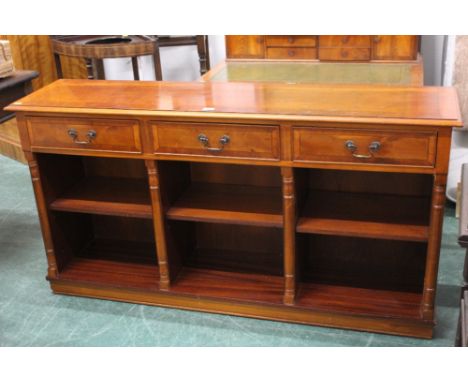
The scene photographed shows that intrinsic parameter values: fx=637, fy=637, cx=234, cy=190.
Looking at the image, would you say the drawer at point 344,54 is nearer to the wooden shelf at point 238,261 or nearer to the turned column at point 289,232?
the wooden shelf at point 238,261

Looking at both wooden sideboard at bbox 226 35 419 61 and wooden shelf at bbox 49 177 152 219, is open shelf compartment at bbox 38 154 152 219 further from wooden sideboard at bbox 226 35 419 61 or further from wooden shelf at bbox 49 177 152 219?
wooden sideboard at bbox 226 35 419 61

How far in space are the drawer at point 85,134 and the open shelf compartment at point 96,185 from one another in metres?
0.15

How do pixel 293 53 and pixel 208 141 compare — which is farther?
pixel 293 53

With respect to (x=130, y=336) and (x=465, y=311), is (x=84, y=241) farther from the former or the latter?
(x=465, y=311)

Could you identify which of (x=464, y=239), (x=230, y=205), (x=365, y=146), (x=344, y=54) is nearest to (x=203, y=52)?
(x=344, y=54)

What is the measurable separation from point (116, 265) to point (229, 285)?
576mm

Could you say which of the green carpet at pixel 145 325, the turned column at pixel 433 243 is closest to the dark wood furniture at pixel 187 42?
the green carpet at pixel 145 325

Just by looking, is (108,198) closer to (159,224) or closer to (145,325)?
(159,224)

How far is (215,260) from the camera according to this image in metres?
2.97

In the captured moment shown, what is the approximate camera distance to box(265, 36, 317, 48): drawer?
4.16m

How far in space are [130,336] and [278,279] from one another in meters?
0.69

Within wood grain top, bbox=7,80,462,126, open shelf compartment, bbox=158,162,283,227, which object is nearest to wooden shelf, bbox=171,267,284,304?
open shelf compartment, bbox=158,162,283,227

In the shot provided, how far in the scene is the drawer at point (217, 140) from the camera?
2.31 metres

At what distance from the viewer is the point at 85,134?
251cm
